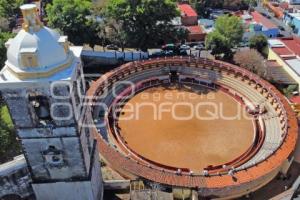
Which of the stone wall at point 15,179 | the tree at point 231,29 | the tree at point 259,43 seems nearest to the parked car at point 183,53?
the tree at point 231,29

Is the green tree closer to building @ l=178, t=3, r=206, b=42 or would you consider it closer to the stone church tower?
the stone church tower

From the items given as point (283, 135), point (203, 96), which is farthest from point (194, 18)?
point (283, 135)

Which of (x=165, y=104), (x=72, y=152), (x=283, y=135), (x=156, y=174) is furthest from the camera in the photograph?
(x=165, y=104)

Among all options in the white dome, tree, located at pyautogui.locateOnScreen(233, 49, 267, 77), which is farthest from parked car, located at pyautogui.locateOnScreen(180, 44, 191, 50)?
the white dome

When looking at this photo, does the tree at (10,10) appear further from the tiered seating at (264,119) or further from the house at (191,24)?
the tiered seating at (264,119)

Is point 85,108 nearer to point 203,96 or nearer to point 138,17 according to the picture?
point 203,96
